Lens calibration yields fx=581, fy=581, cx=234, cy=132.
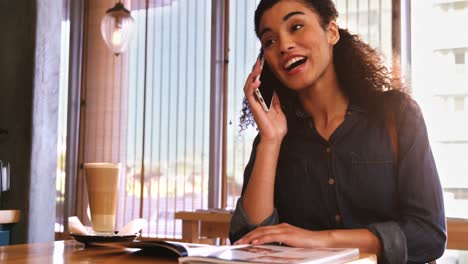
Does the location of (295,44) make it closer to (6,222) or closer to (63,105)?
(6,222)

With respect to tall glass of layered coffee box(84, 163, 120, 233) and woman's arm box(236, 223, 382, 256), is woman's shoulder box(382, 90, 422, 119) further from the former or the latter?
tall glass of layered coffee box(84, 163, 120, 233)

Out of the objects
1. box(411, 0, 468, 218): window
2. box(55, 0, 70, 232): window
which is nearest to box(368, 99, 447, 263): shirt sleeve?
box(411, 0, 468, 218): window

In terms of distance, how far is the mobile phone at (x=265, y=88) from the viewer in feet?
5.29

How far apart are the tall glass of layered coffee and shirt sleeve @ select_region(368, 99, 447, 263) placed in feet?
1.95

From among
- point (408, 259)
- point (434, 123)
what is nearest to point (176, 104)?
point (434, 123)

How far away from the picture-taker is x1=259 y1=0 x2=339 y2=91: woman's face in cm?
156

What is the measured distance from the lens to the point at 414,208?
1.39 meters

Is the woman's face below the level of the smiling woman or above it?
above

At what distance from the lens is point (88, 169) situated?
1.34 metres

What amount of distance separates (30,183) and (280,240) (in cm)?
280

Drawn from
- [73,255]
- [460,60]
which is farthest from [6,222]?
Answer: [460,60]

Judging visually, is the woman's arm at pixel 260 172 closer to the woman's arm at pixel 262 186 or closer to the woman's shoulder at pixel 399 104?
the woman's arm at pixel 262 186

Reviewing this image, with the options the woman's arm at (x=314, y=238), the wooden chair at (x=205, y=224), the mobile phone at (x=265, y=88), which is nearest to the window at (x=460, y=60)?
Answer: the wooden chair at (x=205, y=224)

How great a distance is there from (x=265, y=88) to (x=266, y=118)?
0.65 ft
